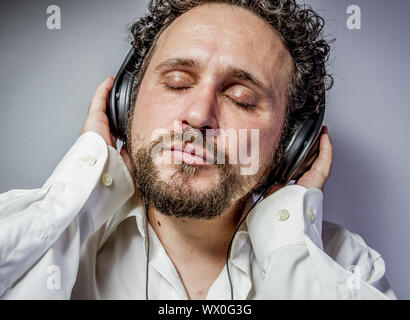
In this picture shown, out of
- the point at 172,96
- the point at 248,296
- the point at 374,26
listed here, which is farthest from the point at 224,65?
the point at 374,26

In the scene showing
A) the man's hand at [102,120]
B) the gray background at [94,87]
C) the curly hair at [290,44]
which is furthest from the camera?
the gray background at [94,87]

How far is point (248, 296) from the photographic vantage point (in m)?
1.05

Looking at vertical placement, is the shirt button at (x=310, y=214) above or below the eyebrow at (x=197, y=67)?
below

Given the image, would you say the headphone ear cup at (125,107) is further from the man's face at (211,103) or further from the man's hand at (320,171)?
the man's hand at (320,171)

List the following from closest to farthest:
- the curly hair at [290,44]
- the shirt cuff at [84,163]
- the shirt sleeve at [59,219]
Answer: the shirt sleeve at [59,219] < the shirt cuff at [84,163] < the curly hair at [290,44]

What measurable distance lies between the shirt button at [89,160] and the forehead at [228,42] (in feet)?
1.14

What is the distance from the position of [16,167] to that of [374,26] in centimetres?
140

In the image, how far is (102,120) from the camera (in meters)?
1.12

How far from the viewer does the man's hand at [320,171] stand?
1.13 meters

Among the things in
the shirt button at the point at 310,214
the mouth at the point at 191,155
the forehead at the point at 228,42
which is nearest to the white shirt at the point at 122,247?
the shirt button at the point at 310,214
